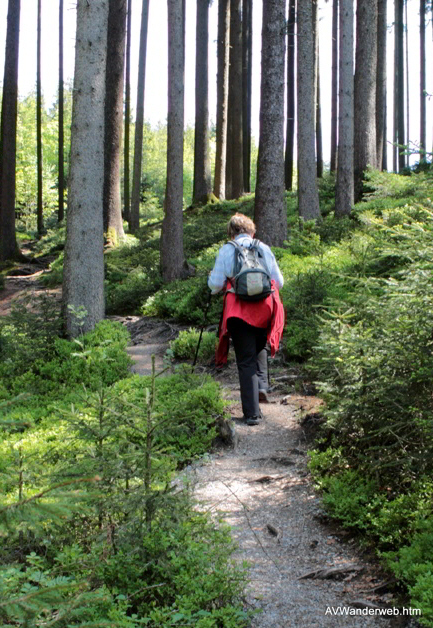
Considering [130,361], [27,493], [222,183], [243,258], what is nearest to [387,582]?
[27,493]

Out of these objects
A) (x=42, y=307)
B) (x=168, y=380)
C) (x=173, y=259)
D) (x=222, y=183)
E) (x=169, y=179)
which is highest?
(x=222, y=183)

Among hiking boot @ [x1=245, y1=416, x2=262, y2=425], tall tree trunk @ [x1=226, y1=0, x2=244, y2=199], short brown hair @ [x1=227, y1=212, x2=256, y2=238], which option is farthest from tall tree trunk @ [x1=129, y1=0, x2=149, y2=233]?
hiking boot @ [x1=245, y1=416, x2=262, y2=425]

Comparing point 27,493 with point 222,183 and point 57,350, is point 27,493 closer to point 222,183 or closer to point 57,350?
point 57,350

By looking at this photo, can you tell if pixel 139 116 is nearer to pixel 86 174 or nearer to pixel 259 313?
pixel 86 174

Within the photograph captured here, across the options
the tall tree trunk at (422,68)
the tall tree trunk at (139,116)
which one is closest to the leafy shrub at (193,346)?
the tall tree trunk at (139,116)

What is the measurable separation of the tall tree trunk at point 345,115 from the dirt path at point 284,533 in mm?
10079

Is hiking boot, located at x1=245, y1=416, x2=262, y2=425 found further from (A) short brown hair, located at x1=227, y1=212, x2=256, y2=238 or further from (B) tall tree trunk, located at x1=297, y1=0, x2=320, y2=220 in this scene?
(B) tall tree trunk, located at x1=297, y1=0, x2=320, y2=220

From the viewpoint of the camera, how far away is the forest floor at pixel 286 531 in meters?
3.40

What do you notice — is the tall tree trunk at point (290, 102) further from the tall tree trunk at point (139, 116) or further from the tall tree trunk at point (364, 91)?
the tall tree trunk at point (364, 91)

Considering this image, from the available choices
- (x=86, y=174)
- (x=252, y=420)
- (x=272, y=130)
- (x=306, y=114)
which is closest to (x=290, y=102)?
(x=306, y=114)

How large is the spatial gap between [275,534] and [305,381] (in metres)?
3.36

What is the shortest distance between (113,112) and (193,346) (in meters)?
11.7

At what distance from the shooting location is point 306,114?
15094 mm

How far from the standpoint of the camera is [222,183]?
2509 cm
